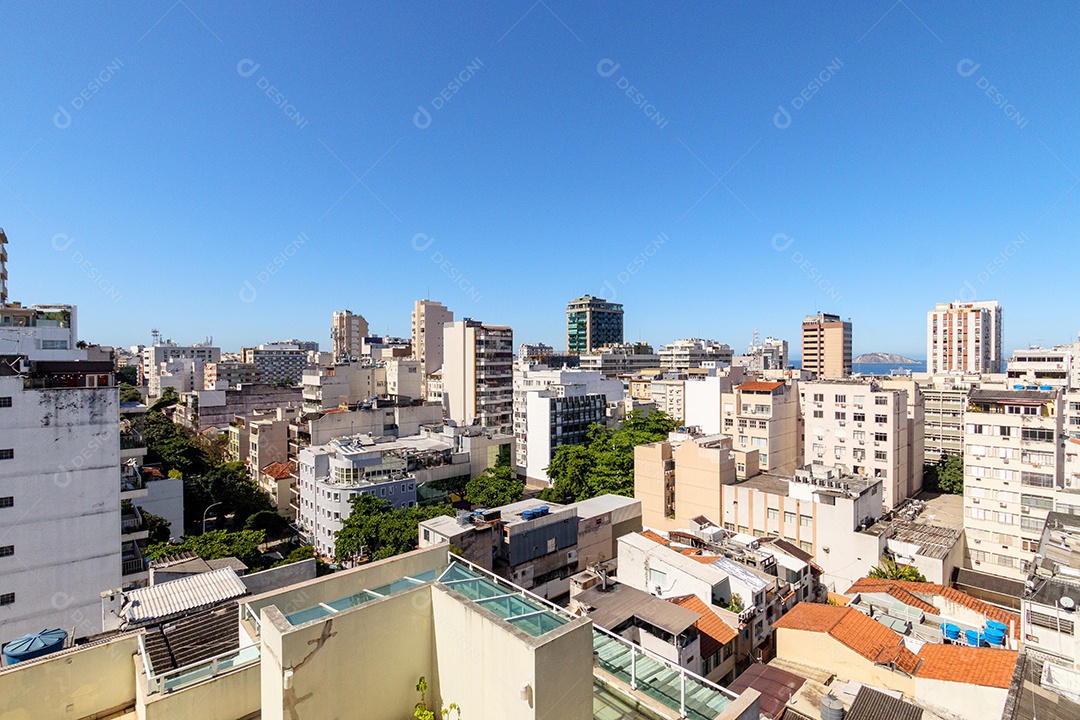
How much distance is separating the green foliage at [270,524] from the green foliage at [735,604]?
22241mm

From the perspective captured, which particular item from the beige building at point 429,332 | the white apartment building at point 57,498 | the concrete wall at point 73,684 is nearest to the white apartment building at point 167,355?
the beige building at point 429,332

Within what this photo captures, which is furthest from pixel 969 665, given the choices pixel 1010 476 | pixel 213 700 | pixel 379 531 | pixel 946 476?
pixel 946 476

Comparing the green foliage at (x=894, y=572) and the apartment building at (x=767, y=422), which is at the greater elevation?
the apartment building at (x=767, y=422)

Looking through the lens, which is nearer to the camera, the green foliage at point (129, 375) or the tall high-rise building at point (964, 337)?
the tall high-rise building at point (964, 337)

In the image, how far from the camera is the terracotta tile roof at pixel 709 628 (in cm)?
1300

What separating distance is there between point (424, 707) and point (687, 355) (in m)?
78.5

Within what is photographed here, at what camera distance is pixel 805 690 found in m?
11.5

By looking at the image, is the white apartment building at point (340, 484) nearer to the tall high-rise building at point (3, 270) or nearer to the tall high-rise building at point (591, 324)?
the tall high-rise building at point (3, 270)

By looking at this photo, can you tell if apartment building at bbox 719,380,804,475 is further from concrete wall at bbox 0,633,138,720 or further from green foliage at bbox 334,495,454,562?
concrete wall at bbox 0,633,138,720

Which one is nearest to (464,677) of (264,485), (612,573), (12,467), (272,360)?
(612,573)

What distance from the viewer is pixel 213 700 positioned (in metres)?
4.52

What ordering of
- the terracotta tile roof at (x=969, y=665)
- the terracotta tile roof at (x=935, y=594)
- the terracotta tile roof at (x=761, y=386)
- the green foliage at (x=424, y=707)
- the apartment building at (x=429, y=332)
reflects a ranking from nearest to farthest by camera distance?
the green foliage at (x=424, y=707) < the terracotta tile roof at (x=969, y=665) < the terracotta tile roof at (x=935, y=594) < the terracotta tile roof at (x=761, y=386) < the apartment building at (x=429, y=332)

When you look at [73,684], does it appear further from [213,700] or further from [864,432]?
[864,432]

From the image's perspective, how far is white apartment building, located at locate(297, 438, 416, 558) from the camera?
2383 centimetres
